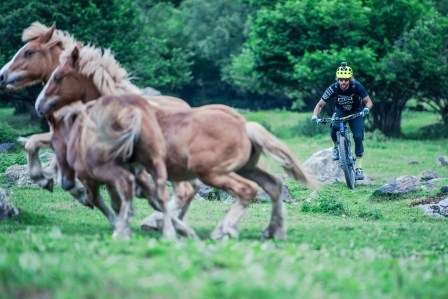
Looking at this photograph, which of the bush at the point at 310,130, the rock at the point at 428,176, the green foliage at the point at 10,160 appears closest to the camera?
the green foliage at the point at 10,160

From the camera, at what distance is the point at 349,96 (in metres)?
19.9

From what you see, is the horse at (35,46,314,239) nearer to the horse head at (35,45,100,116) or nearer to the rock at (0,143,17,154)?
the horse head at (35,45,100,116)

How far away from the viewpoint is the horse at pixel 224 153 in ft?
36.2

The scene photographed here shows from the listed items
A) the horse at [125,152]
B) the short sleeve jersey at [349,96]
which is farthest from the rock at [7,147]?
the horse at [125,152]

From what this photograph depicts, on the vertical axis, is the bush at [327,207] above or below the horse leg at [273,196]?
below

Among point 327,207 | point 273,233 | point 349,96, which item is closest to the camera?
point 273,233

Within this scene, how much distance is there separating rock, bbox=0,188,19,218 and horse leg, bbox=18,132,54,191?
553 millimetres

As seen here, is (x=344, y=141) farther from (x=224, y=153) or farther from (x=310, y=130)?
(x=310, y=130)

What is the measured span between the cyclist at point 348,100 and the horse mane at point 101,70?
26.7 ft

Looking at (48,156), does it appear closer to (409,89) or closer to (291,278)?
(291,278)

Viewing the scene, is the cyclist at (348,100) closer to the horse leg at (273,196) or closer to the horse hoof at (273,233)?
the horse leg at (273,196)

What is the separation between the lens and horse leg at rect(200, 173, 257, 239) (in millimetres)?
11047

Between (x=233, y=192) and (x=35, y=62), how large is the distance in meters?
4.46

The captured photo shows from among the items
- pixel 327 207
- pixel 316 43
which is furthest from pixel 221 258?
pixel 316 43
